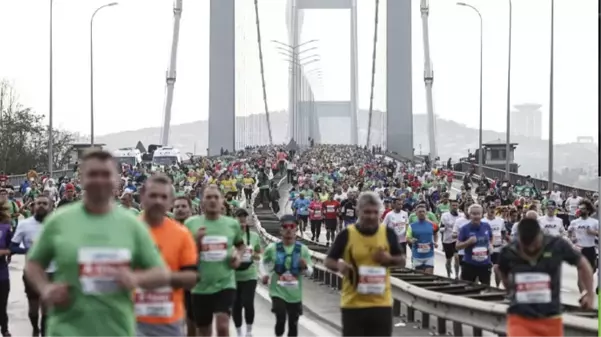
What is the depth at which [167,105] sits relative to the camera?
3337 inches

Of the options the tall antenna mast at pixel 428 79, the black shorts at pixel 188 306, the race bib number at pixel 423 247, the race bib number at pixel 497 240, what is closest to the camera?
the black shorts at pixel 188 306

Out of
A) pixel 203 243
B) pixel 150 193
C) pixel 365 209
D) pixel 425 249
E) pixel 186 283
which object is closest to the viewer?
pixel 186 283

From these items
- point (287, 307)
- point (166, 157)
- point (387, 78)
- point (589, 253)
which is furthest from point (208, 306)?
point (387, 78)

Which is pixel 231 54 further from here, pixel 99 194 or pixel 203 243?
pixel 99 194

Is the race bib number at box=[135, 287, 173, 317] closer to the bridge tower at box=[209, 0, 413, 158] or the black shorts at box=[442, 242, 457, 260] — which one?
the black shorts at box=[442, 242, 457, 260]

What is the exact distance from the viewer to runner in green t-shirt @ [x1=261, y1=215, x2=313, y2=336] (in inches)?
530

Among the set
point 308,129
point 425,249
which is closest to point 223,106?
point 425,249

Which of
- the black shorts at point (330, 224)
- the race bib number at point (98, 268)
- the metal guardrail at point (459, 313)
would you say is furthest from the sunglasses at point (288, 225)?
the black shorts at point (330, 224)

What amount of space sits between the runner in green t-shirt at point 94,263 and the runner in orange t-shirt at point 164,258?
2.02 meters

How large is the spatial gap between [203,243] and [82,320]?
520 centimetres

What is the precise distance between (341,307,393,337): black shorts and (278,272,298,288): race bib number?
12.5 ft

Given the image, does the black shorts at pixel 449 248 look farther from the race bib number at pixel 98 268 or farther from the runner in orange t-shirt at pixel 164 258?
the race bib number at pixel 98 268

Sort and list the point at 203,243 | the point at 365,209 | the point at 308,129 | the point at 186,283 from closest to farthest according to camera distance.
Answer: the point at 186,283
the point at 365,209
the point at 203,243
the point at 308,129

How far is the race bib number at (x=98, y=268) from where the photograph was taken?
5965 mm
